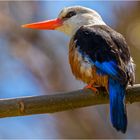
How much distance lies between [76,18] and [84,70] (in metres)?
0.83

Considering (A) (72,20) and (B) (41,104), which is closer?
(B) (41,104)

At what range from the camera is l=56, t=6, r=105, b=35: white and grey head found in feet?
13.9

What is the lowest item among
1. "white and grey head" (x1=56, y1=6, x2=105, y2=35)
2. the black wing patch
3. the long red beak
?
the long red beak

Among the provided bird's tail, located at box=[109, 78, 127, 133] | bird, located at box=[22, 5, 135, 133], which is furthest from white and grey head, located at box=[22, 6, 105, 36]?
bird's tail, located at box=[109, 78, 127, 133]

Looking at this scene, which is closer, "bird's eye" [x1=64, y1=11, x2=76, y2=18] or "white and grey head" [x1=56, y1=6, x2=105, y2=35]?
"white and grey head" [x1=56, y1=6, x2=105, y2=35]

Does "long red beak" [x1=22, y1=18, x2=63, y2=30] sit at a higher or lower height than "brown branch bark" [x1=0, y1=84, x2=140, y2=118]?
lower

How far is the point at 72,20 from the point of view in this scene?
427cm

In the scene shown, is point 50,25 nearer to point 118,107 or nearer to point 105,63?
point 105,63

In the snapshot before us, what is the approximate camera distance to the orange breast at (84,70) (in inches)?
133

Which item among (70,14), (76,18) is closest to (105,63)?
(76,18)

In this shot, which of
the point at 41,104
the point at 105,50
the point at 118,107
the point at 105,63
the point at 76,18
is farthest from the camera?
the point at 76,18

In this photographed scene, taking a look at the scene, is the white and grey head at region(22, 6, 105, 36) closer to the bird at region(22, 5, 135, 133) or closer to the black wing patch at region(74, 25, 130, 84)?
the bird at region(22, 5, 135, 133)

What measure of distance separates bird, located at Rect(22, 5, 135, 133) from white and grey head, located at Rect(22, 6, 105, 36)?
0.71ft

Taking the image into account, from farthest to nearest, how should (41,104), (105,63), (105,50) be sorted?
1. (105,50)
2. (105,63)
3. (41,104)
